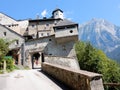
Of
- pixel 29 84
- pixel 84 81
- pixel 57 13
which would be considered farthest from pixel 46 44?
pixel 84 81

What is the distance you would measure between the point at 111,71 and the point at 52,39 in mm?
17263

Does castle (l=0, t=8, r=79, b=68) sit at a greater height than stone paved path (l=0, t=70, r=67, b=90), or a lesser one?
greater

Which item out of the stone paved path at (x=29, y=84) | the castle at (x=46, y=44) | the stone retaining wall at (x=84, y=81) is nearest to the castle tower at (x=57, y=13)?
the castle at (x=46, y=44)

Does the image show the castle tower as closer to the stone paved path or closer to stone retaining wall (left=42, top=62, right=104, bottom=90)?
the stone paved path

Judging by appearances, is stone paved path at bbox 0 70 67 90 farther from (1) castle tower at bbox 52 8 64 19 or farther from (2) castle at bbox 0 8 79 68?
(1) castle tower at bbox 52 8 64 19

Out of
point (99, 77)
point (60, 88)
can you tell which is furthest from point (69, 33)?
point (99, 77)

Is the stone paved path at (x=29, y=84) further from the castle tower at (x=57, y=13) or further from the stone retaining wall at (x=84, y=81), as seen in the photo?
the castle tower at (x=57, y=13)

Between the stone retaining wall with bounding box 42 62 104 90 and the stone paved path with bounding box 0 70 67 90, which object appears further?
the stone paved path with bounding box 0 70 67 90

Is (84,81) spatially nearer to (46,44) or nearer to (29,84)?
(29,84)

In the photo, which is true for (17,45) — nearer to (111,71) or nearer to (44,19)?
A: (44,19)

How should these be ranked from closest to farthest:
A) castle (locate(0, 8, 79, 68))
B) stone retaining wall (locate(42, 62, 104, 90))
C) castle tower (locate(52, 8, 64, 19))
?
1. stone retaining wall (locate(42, 62, 104, 90))
2. castle (locate(0, 8, 79, 68))
3. castle tower (locate(52, 8, 64, 19))

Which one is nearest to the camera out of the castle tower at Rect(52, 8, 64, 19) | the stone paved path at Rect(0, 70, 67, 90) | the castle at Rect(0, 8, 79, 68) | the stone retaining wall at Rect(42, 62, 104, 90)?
the stone retaining wall at Rect(42, 62, 104, 90)

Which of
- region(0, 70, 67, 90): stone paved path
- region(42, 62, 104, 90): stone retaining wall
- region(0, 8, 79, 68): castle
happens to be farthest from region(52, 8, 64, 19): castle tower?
region(42, 62, 104, 90): stone retaining wall

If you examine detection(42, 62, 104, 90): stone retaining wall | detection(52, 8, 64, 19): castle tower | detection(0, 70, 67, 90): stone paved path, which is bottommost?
detection(0, 70, 67, 90): stone paved path
